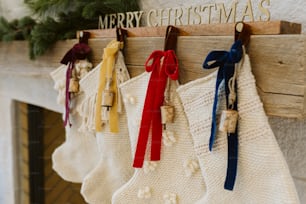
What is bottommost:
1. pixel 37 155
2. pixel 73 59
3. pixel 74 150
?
pixel 37 155

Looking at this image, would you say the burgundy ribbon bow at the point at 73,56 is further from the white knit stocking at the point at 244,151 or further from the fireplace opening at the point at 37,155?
the fireplace opening at the point at 37,155

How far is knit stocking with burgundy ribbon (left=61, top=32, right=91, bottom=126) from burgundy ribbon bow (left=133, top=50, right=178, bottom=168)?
0.22 m

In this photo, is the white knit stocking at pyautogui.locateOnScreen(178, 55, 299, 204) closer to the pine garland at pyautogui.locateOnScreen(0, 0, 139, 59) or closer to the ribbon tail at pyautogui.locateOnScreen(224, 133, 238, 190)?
the ribbon tail at pyautogui.locateOnScreen(224, 133, 238, 190)

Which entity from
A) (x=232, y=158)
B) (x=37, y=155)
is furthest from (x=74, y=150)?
(x=37, y=155)

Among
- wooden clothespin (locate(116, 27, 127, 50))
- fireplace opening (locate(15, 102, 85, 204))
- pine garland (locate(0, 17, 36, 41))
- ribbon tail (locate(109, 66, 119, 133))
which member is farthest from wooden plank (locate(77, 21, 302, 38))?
fireplace opening (locate(15, 102, 85, 204))

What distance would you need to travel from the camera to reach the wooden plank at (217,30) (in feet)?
1.95

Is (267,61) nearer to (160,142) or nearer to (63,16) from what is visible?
(160,142)

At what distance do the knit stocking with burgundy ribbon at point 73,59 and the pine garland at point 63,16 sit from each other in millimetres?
79

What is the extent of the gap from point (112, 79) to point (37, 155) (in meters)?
0.94

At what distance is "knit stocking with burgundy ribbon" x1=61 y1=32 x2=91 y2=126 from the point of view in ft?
2.99

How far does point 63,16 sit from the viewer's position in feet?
3.34

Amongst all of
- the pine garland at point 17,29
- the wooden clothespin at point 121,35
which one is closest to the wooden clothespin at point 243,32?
the wooden clothespin at point 121,35

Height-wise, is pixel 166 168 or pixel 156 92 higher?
pixel 156 92

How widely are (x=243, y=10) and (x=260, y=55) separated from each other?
0.19 m
